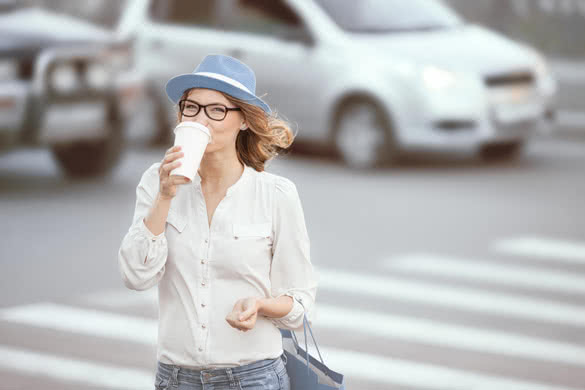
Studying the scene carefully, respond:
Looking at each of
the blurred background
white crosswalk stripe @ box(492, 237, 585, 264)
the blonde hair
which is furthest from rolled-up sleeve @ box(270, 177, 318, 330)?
white crosswalk stripe @ box(492, 237, 585, 264)

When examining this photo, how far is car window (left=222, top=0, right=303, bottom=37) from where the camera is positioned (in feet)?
46.2

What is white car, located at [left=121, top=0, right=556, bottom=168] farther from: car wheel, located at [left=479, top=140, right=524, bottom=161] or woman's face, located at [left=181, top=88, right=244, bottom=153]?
woman's face, located at [left=181, top=88, right=244, bottom=153]

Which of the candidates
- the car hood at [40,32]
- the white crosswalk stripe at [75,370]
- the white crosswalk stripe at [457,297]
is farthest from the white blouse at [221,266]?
the car hood at [40,32]

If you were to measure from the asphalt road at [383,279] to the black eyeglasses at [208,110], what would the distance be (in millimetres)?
3110

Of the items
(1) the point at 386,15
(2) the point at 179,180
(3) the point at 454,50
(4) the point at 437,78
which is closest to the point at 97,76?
(4) the point at 437,78

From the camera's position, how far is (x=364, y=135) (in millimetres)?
13641

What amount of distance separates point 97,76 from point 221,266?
879 centimetres

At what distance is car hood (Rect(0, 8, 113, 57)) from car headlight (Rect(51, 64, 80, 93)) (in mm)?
221

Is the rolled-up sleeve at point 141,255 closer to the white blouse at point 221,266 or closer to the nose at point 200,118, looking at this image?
the white blouse at point 221,266

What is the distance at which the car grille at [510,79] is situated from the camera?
13352 millimetres

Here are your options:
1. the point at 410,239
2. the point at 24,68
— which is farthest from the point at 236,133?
the point at 24,68

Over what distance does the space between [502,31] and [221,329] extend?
18.6m

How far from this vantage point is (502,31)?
21469 mm

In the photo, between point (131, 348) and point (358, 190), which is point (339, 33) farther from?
point (131, 348)
